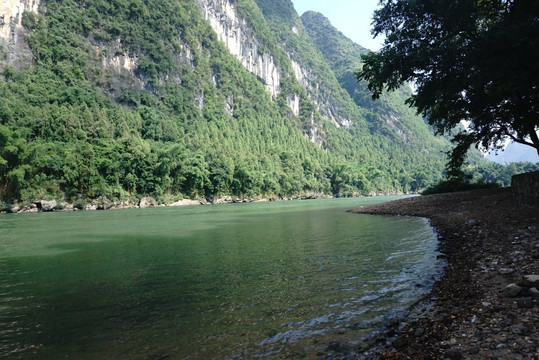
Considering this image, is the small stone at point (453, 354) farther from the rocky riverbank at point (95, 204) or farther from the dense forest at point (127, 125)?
the dense forest at point (127, 125)

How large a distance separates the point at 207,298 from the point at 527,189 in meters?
18.2

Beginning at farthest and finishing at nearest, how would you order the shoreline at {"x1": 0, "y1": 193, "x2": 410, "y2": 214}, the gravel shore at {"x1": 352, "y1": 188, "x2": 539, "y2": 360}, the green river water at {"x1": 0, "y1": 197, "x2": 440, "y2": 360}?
1. the shoreline at {"x1": 0, "y1": 193, "x2": 410, "y2": 214}
2. the green river water at {"x1": 0, "y1": 197, "x2": 440, "y2": 360}
3. the gravel shore at {"x1": 352, "y1": 188, "x2": 539, "y2": 360}

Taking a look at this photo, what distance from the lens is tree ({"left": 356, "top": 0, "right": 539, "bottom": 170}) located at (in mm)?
13203

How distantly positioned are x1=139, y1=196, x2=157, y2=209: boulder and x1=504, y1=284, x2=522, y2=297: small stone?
84.6 m

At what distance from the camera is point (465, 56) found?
15953 millimetres

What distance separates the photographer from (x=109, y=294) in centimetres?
904

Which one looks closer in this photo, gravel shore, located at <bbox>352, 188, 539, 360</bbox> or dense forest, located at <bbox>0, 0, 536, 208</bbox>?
gravel shore, located at <bbox>352, 188, 539, 360</bbox>

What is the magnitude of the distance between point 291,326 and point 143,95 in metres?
163

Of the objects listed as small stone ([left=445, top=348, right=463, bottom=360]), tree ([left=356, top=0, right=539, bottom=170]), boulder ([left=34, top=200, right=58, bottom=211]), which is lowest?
small stone ([left=445, top=348, right=463, bottom=360])

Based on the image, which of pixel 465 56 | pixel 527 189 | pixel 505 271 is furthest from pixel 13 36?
pixel 505 271

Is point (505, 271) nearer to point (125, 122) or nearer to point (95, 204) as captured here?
point (95, 204)

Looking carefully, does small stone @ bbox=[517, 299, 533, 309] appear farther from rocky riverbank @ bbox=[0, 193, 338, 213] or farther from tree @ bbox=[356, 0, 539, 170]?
rocky riverbank @ bbox=[0, 193, 338, 213]

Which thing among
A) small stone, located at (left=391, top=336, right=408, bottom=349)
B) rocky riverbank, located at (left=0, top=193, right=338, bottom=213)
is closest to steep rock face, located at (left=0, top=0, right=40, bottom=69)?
rocky riverbank, located at (left=0, top=193, right=338, bottom=213)

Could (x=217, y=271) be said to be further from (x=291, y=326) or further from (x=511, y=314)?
(x=511, y=314)
